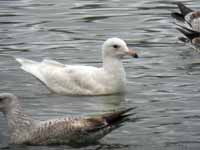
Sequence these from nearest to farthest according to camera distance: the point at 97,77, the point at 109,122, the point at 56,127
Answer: the point at 109,122
the point at 56,127
the point at 97,77

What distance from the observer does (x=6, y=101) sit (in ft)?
41.9

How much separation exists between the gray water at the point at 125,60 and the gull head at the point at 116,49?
0.61 metres

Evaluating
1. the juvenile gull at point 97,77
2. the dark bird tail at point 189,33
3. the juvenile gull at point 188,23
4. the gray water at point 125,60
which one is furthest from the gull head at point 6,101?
the dark bird tail at point 189,33

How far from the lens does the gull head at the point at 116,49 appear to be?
617 inches

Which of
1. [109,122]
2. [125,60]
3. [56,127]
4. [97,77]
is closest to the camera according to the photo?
[109,122]

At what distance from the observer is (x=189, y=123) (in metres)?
13.6

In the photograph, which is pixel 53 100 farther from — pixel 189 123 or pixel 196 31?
pixel 196 31

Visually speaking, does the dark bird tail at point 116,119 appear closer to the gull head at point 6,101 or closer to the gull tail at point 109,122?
the gull tail at point 109,122

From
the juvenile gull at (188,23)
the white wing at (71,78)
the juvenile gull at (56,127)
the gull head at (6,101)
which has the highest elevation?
the gull head at (6,101)

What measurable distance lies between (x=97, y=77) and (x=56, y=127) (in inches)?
122

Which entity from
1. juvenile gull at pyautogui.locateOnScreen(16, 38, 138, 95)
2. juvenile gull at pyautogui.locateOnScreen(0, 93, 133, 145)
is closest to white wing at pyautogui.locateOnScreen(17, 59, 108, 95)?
juvenile gull at pyautogui.locateOnScreen(16, 38, 138, 95)

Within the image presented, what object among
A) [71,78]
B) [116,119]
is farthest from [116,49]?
[116,119]

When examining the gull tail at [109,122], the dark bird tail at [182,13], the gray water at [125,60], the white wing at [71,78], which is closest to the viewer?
the gull tail at [109,122]

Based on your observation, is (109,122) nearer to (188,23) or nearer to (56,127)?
(56,127)
